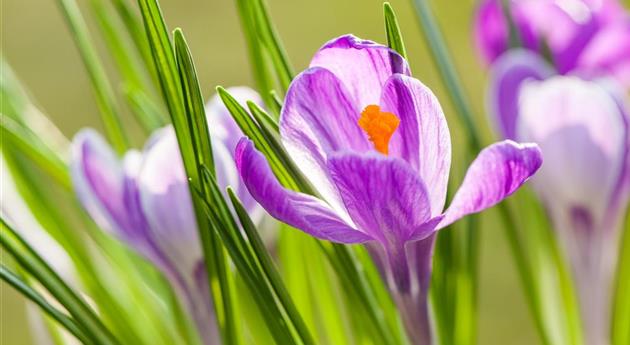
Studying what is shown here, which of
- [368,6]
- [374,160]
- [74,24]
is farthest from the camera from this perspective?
[368,6]

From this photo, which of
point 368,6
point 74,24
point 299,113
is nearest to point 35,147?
point 74,24

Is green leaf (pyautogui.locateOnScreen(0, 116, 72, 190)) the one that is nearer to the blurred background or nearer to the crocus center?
the crocus center

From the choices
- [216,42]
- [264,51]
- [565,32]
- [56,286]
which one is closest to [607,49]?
[565,32]

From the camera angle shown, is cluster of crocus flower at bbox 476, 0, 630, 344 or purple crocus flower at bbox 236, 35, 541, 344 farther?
cluster of crocus flower at bbox 476, 0, 630, 344

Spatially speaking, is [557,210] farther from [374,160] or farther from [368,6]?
[368,6]

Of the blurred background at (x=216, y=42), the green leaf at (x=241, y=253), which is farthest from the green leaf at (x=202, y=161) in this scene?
the blurred background at (x=216, y=42)

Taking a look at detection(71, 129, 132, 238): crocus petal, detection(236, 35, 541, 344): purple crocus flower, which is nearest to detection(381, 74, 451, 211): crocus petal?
detection(236, 35, 541, 344): purple crocus flower
